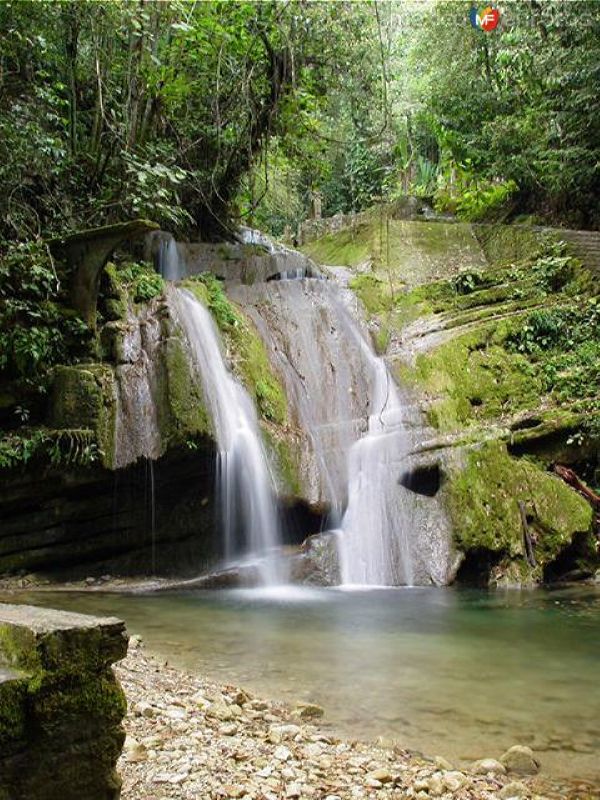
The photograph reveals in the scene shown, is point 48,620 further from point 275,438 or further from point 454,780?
point 275,438

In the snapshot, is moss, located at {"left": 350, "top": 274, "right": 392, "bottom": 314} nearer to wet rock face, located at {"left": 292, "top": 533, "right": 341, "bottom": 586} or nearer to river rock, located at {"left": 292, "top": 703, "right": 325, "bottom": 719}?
wet rock face, located at {"left": 292, "top": 533, "right": 341, "bottom": 586}

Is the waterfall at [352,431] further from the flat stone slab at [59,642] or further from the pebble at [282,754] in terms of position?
the flat stone slab at [59,642]

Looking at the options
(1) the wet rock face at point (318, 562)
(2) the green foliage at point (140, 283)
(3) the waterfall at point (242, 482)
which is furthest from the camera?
(2) the green foliage at point (140, 283)

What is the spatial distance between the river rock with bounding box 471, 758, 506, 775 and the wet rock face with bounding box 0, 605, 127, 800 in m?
1.94

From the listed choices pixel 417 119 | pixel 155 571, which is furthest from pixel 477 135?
pixel 155 571

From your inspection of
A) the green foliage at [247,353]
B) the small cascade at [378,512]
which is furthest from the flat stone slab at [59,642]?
the green foliage at [247,353]

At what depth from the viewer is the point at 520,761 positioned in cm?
340

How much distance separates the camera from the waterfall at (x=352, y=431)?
9.48 meters

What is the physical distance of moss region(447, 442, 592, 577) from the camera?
9484 millimetres

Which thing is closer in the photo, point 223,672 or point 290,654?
point 223,672

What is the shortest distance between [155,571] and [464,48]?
16422mm

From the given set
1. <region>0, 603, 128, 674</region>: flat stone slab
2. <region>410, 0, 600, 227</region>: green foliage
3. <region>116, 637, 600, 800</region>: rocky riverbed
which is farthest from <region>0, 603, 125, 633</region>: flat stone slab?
<region>410, 0, 600, 227</region>: green foliage

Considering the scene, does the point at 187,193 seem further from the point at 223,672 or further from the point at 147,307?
the point at 223,672

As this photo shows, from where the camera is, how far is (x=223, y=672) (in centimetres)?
496
